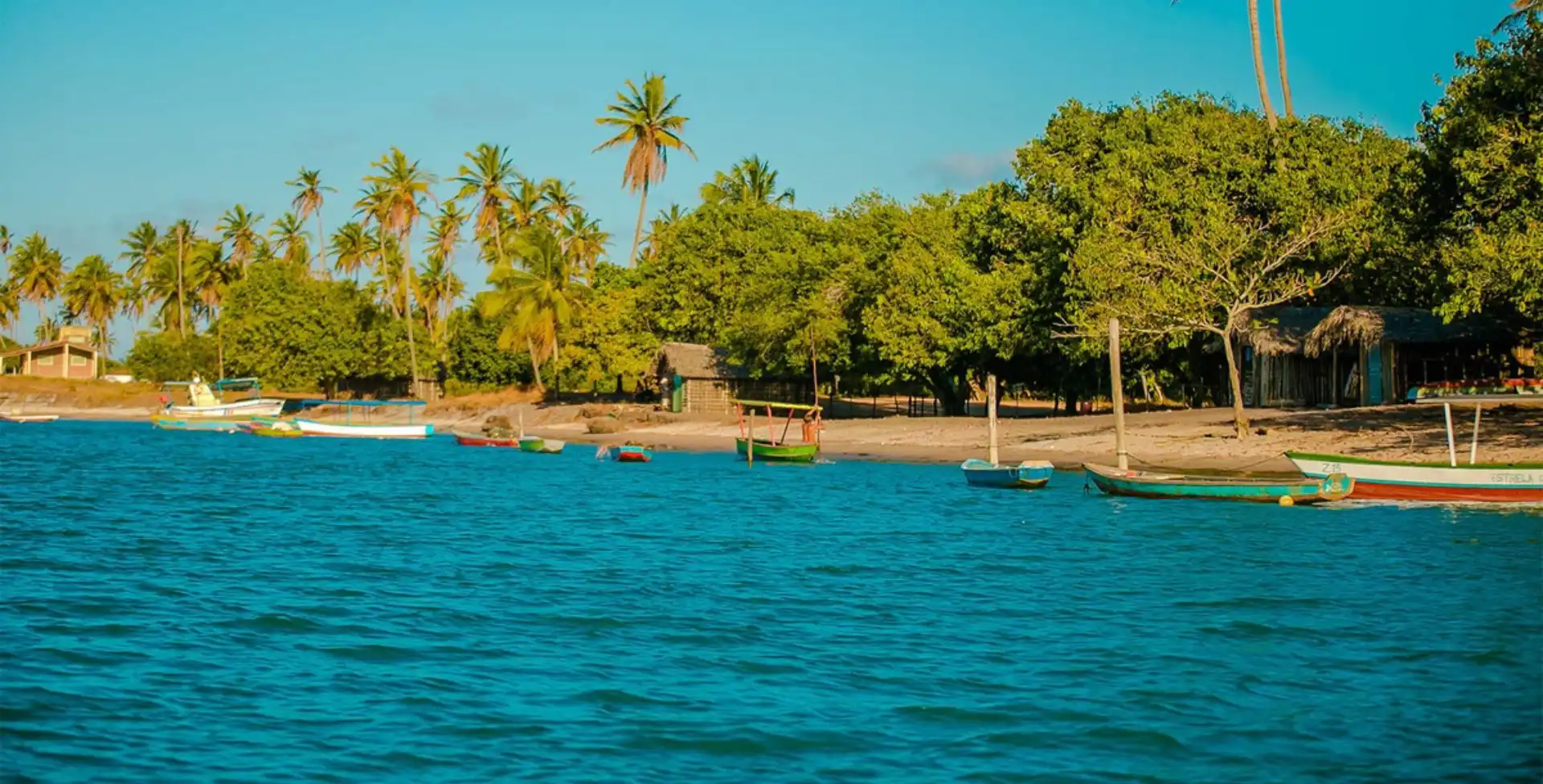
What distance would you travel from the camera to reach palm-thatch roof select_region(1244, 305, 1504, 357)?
139 ft

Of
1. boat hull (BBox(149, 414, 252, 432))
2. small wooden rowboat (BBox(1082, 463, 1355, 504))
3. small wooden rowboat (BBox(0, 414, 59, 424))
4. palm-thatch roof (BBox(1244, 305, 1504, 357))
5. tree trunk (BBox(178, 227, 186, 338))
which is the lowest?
small wooden rowboat (BBox(1082, 463, 1355, 504))

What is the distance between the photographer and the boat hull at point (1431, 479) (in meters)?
27.4

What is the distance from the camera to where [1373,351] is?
146 feet

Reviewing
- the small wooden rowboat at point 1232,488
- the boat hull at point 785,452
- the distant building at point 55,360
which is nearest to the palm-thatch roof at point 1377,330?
the small wooden rowboat at point 1232,488

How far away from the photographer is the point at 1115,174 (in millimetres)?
46781

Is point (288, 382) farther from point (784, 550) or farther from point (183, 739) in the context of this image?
point (183, 739)

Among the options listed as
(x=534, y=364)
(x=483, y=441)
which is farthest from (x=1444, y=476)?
(x=534, y=364)

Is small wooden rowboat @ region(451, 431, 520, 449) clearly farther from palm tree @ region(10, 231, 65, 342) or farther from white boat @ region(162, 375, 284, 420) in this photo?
palm tree @ region(10, 231, 65, 342)

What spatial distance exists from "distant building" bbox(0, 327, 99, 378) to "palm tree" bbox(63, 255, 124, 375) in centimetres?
271

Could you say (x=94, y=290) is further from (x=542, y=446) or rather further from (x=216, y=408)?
(x=542, y=446)

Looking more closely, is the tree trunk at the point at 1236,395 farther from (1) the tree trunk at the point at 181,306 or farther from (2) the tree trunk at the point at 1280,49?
(1) the tree trunk at the point at 181,306

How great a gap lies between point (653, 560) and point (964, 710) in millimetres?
11182

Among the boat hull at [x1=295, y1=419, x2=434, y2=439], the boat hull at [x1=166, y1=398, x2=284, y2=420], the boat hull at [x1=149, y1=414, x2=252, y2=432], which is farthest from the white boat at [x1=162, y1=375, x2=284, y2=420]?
the boat hull at [x1=295, y1=419, x2=434, y2=439]

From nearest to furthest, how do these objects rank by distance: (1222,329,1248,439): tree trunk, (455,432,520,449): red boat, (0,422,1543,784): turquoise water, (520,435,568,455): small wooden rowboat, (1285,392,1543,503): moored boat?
(0,422,1543,784): turquoise water < (1285,392,1543,503): moored boat < (1222,329,1248,439): tree trunk < (520,435,568,455): small wooden rowboat < (455,432,520,449): red boat
